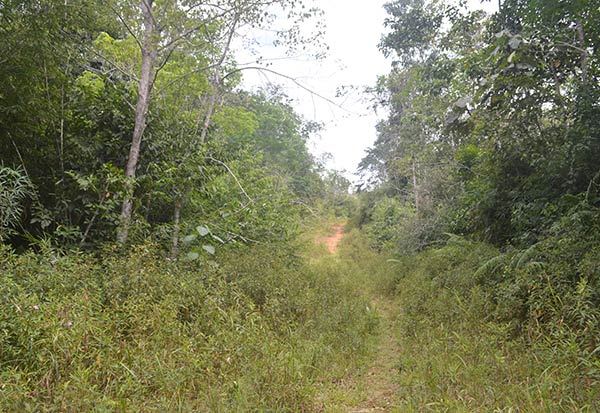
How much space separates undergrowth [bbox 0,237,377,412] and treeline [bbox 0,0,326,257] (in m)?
1.01

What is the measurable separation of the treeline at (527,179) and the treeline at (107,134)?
4.02 m

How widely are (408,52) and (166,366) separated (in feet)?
49.6

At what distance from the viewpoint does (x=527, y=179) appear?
636cm

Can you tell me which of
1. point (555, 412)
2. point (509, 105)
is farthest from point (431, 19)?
point (555, 412)

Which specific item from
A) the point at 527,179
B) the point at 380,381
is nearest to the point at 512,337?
the point at 380,381

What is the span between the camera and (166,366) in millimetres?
3129

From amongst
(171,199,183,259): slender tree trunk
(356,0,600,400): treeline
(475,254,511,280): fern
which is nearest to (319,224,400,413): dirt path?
(356,0,600,400): treeline

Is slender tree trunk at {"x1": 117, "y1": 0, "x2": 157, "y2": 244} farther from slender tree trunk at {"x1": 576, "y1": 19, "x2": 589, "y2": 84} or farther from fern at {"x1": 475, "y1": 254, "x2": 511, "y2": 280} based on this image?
slender tree trunk at {"x1": 576, "y1": 19, "x2": 589, "y2": 84}

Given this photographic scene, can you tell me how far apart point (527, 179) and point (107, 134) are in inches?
293

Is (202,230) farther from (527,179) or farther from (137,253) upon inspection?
(527,179)

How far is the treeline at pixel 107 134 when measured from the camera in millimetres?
4711

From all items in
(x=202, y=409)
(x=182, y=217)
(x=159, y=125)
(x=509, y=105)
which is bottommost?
(x=202, y=409)

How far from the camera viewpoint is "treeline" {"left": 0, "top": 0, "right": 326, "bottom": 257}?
471 cm

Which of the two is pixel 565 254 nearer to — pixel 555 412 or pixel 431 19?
pixel 555 412
